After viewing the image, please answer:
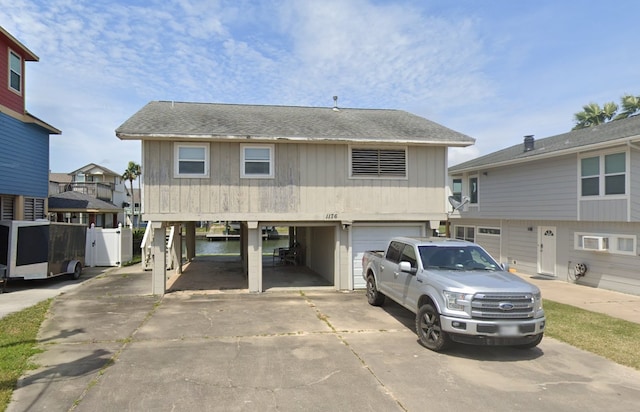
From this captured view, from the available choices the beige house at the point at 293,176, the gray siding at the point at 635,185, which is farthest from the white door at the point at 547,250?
the beige house at the point at 293,176

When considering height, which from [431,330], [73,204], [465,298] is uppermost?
[73,204]

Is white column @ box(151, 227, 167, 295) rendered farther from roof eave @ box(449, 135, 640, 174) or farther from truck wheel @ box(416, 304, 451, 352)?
roof eave @ box(449, 135, 640, 174)

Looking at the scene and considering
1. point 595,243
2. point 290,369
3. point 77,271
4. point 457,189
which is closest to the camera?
point 290,369

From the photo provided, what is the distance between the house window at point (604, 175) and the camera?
13.1 meters

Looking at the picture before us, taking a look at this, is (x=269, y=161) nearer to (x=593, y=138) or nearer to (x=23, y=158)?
(x=23, y=158)

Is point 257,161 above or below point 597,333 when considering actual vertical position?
above

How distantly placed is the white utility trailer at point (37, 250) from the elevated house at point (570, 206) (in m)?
18.7

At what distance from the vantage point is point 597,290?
13633 mm

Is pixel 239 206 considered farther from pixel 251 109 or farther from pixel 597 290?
pixel 597 290

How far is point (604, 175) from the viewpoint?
45.0ft

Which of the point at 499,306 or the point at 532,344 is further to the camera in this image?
the point at 532,344

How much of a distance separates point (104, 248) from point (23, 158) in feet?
16.9

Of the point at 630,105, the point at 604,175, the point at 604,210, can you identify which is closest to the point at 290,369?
the point at 604,210

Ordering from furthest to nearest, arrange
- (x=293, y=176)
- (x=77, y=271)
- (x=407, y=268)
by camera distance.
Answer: (x=77, y=271)
(x=293, y=176)
(x=407, y=268)
